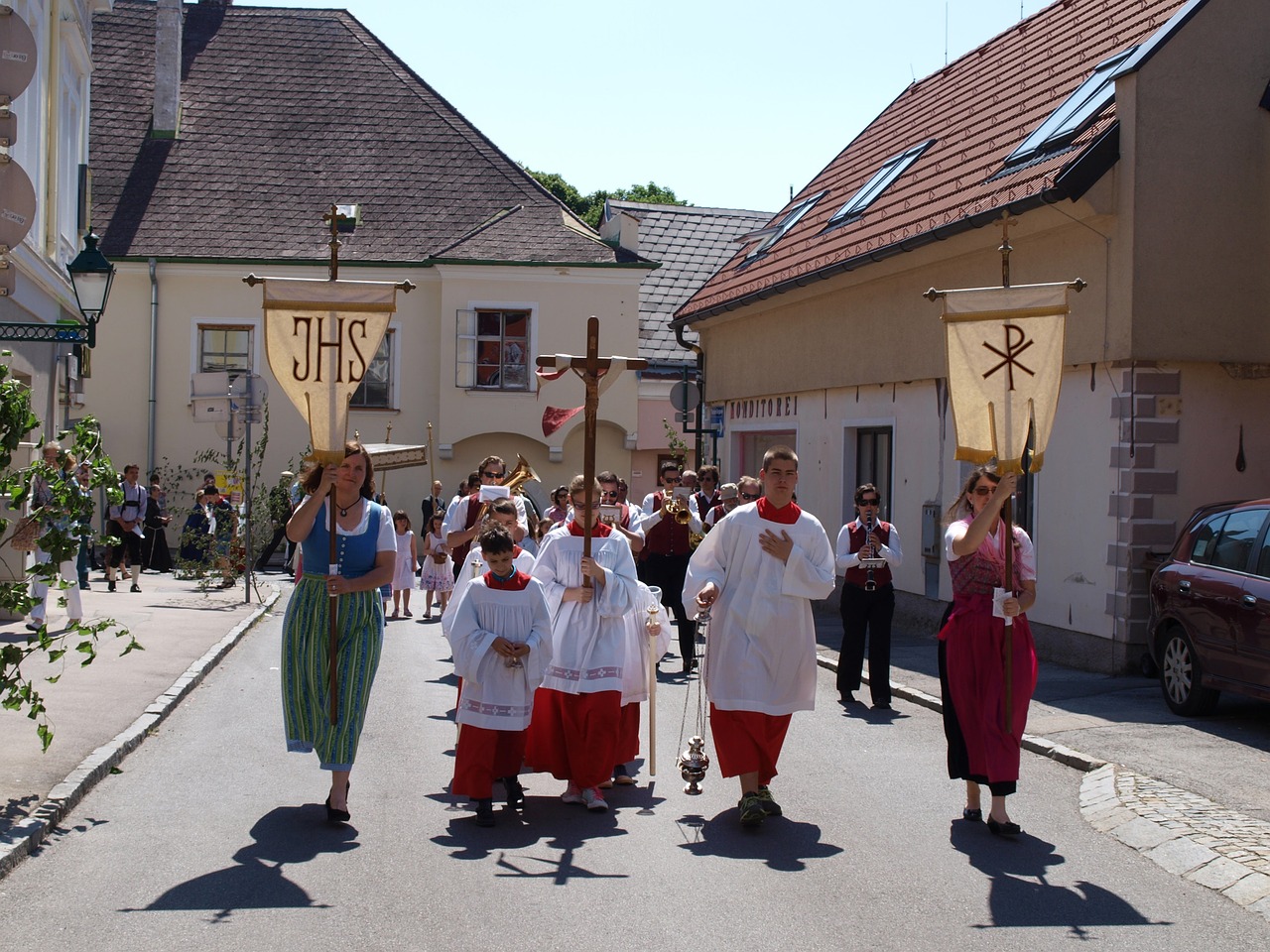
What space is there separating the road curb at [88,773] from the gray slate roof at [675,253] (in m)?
22.6

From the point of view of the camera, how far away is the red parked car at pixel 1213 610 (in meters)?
9.86

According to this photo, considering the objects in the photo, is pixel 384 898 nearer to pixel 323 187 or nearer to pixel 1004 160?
pixel 1004 160

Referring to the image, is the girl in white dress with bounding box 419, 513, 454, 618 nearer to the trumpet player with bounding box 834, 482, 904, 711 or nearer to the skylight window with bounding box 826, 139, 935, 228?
the skylight window with bounding box 826, 139, 935, 228

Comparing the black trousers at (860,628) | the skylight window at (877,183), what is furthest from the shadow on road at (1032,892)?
the skylight window at (877,183)

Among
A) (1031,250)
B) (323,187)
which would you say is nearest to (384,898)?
(1031,250)

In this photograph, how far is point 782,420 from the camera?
842 inches

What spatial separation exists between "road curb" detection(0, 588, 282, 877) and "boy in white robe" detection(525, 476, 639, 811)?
2.38 meters

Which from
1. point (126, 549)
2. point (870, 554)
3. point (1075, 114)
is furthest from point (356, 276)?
point (870, 554)

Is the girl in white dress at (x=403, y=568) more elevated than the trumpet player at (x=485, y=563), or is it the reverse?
the trumpet player at (x=485, y=563)

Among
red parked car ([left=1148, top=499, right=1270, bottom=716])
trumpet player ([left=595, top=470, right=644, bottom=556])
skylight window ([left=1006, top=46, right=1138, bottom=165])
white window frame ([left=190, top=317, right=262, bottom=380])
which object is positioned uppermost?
skylight window ([left=1006, top=46, right=1138, bottom=165])

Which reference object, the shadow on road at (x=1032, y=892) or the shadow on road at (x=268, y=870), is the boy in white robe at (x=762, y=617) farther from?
the shadow on road at (x=268, y=870)

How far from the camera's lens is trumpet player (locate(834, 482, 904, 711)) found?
1185cm

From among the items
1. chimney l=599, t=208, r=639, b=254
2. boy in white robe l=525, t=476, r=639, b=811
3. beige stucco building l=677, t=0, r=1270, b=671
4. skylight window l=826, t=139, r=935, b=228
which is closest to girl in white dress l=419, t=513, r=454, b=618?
beige stucco building l=677, t=0, r=1270, b=671

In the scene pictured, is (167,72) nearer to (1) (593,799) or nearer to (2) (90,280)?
(2) (90,280)
